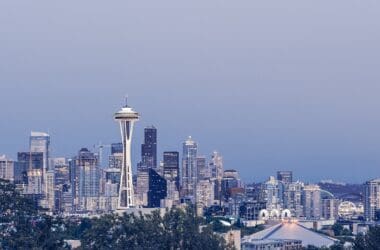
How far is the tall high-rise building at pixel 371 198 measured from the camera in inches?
5778

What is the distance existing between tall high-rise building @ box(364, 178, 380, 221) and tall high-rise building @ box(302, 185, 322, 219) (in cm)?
447

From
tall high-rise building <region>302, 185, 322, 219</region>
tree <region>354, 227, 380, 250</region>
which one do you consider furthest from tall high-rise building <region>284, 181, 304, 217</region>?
tree <region>354, 227, 380, 250</region>

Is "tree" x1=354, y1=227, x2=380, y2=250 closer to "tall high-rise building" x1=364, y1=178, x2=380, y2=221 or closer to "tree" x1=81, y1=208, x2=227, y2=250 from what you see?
"tree" x1=81, y1=208, x2=227, y2=250

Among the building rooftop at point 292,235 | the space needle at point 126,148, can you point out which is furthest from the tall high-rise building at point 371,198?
the building rooftop at point 292,235

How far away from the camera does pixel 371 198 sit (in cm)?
15538

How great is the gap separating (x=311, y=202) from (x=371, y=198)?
6.34 m

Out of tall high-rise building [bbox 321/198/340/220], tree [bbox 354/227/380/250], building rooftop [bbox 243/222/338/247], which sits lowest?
tree [bbox 354/227/380/250]

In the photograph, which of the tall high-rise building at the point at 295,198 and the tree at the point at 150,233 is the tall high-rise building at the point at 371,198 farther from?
the tree at the point at 150,233

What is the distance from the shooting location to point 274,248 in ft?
257

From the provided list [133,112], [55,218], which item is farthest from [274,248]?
[55,218]

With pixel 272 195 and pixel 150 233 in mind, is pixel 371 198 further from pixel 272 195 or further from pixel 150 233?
pixel 150 233

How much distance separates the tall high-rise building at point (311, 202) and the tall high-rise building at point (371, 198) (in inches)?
176

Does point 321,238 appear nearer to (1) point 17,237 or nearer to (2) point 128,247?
(2) point 128,247

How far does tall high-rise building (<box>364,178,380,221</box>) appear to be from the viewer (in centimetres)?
14675
